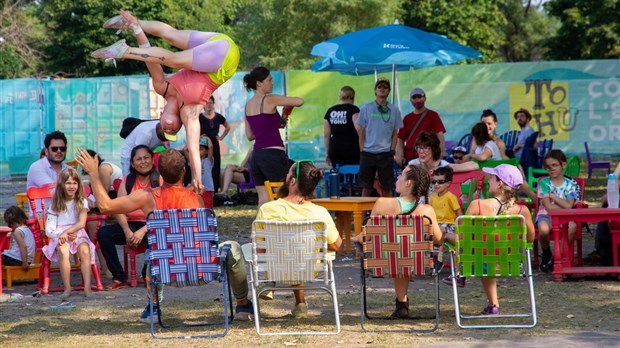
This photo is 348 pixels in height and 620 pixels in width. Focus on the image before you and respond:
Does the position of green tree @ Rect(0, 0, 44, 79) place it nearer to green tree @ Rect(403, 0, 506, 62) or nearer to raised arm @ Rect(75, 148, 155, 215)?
green tree @ Rect(403, 0, 506, 62)

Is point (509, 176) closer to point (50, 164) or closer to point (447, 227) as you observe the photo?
point (447, 227)

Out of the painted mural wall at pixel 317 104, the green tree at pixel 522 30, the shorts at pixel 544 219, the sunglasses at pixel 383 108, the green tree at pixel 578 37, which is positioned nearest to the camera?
the shorts at pixel 544 219

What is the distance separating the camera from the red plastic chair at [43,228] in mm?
8719

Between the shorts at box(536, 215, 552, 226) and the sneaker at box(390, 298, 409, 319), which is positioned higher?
the shorts at box(536, 215, 552, 226)

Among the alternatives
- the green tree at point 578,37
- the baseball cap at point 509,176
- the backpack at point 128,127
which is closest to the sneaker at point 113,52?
the baseball cap at point 509,176

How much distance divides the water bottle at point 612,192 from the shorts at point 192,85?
133 inches

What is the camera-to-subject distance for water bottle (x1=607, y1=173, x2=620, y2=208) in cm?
852

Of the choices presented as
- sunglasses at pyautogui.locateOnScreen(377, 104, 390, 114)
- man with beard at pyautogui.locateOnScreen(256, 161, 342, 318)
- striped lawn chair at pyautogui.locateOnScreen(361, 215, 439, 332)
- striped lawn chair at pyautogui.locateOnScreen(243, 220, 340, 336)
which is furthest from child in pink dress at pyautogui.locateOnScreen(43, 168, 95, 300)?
sunglasses at pyautogui.locateOnScreen(377, 104, 390, 114)

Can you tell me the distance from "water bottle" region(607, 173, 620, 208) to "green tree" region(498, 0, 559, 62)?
41199mm

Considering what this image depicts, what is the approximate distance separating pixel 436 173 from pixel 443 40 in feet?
16.7

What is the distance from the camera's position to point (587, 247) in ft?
34.9

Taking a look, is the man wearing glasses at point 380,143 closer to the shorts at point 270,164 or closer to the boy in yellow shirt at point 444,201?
the shorts at point 270,164

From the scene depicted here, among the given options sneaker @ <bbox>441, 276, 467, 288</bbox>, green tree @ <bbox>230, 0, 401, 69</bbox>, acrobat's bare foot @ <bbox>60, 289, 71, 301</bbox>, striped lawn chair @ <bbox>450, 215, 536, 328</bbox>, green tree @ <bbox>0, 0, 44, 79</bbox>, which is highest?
green tree @ <bbox>230, 0, 401, 69</bbox>

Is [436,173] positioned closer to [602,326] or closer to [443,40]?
[602,326]
